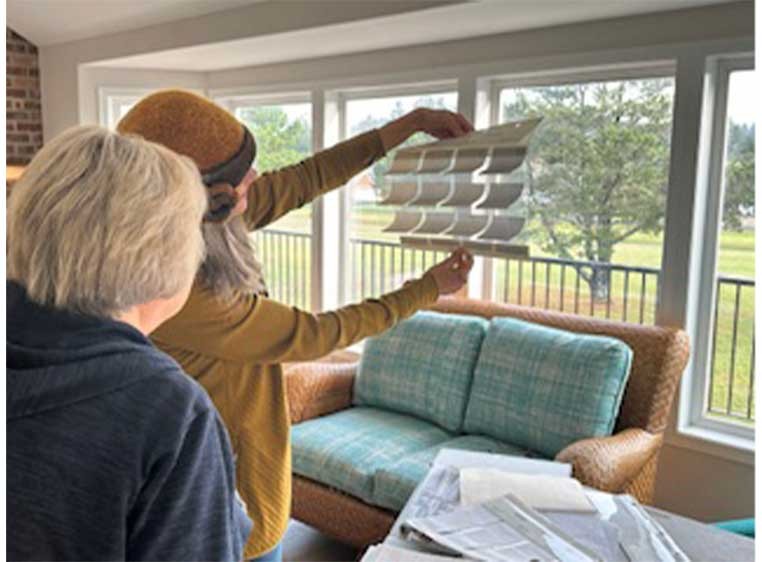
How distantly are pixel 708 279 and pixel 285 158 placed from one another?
252cm

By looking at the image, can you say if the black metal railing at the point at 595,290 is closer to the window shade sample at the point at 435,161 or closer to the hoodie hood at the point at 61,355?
the window shade sample at the point at 435,161

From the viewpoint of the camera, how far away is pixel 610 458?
2254 mm

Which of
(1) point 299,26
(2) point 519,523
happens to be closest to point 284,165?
(1) point 299,26

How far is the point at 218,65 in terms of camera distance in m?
4.23

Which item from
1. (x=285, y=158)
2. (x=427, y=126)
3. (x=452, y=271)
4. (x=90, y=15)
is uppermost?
(x=90, y=15)

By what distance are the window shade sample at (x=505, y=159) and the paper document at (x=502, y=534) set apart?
0.66m

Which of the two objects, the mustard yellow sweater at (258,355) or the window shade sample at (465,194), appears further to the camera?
the window shade sample at (465,194)

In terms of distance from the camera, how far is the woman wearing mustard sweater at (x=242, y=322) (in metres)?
1.23

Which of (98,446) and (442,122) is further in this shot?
(442,122)

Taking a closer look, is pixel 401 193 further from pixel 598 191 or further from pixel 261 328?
pixel 598 191

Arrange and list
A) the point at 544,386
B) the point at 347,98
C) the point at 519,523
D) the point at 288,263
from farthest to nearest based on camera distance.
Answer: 1. the point at 288,263
2. the point at 347,98
3. the point at 544,386
4. the point at 519,523

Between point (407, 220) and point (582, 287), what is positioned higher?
point (407, 220)

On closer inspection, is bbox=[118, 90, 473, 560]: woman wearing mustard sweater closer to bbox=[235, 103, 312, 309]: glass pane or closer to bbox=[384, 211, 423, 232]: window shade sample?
bbox=[384, 211, 423, 232]: window shade sample

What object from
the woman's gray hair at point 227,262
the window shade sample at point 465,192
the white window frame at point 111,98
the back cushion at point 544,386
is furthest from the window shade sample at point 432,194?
the white window frame at point 111,98
